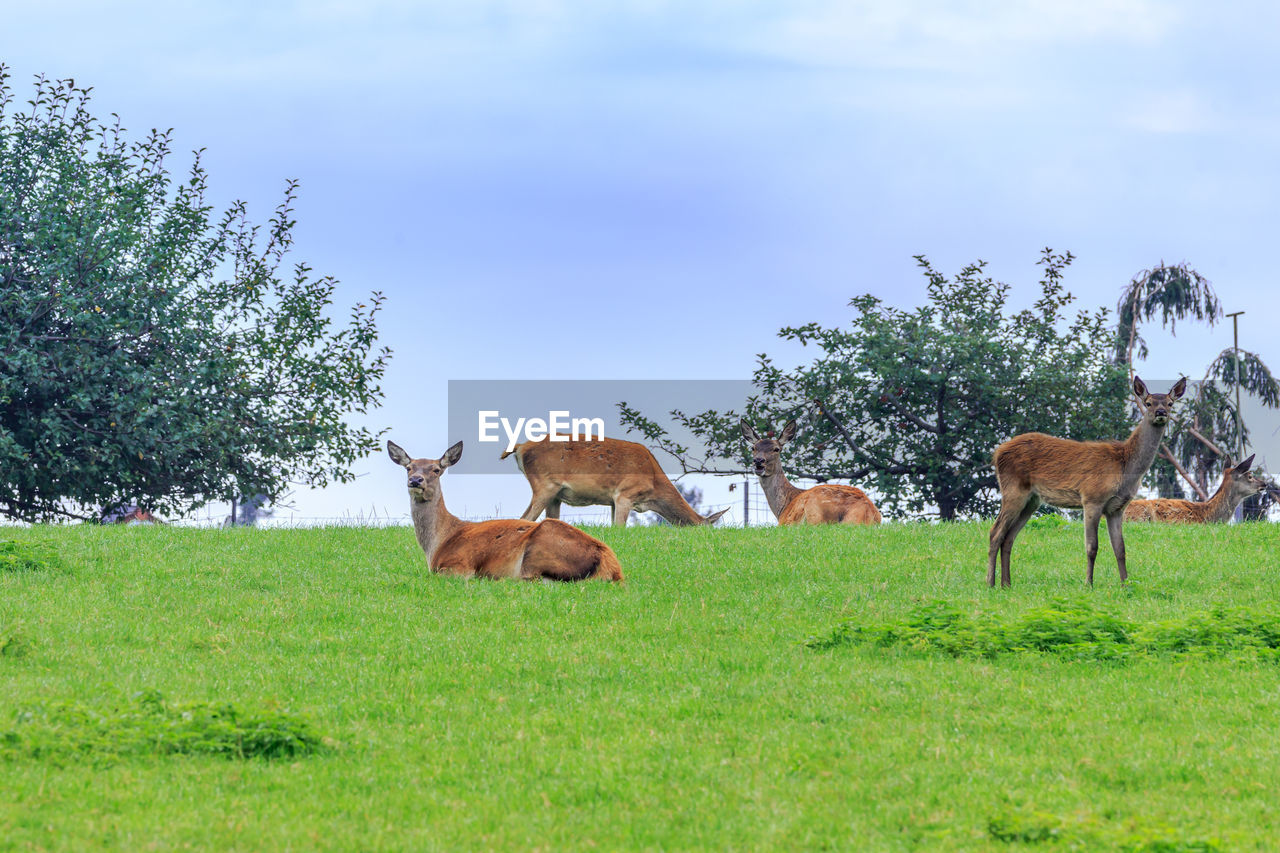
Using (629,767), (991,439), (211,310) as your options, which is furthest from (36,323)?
(629,767)

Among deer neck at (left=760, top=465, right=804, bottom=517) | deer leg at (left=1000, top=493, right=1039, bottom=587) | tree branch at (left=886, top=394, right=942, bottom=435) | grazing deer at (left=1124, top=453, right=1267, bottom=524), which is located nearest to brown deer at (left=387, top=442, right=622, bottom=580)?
deer leg at (left=1000, top=493, right=1039, bottom=587)

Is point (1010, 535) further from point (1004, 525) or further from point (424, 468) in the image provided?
point (424, 468)

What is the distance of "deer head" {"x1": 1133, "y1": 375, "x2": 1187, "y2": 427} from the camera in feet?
52.0

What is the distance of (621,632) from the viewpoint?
40.9 feet

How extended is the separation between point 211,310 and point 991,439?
1814 centimetres

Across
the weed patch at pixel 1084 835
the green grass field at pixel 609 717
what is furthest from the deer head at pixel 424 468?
the weed patch at pixel 1084 835

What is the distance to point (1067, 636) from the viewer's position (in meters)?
11.8

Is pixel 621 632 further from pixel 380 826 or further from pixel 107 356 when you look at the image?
pixel 107 356

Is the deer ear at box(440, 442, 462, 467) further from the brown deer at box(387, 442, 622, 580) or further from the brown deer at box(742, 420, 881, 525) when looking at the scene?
the brown deer at box(742, 420, 881, 525)

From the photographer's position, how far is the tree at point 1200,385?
46.4 m

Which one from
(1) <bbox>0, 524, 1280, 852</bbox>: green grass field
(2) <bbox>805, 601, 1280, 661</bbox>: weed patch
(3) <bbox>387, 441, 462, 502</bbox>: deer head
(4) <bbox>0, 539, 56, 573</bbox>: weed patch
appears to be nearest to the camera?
(1) <bbox>0, 524, 1280, 852</bbox>: green grass field

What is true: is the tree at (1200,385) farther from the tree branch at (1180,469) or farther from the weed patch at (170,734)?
the weed patch at (170,734)

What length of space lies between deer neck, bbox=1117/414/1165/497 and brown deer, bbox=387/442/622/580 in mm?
6047

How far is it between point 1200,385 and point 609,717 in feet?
140
